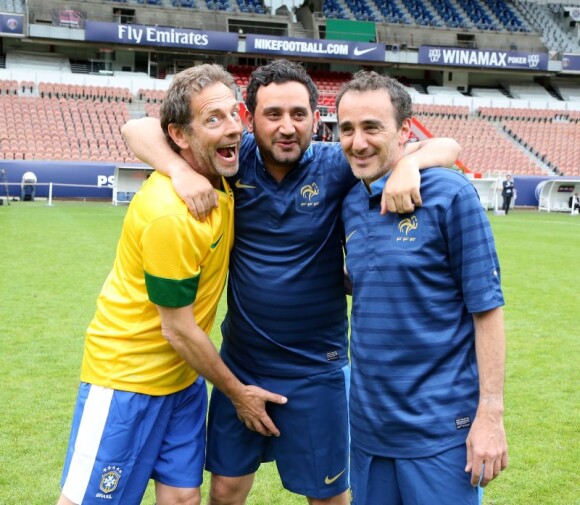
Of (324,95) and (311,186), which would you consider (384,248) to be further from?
(324,95)

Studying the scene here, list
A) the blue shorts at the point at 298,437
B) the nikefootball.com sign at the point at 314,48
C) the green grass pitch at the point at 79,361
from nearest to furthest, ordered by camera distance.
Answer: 1. the blue shorts at the point at 298,437
2. the green grass pitch at the point at 79,361
3. the nikefootball.com sign at the point at 314,48

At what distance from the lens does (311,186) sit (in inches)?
133

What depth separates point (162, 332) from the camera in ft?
10.1

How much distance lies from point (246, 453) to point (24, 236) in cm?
1431

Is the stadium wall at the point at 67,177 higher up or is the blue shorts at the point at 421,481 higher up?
the blue shorts at the point at 421,481

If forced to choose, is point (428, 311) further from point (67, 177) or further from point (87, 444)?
point (67, 177)

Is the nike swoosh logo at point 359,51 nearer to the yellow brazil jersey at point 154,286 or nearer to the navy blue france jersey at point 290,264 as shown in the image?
the navy blue france jersey at point 290,264

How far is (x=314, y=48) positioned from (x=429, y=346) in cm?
4125

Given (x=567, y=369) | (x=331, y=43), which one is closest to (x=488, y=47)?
(x=331, y=43)

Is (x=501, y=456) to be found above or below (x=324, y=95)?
below

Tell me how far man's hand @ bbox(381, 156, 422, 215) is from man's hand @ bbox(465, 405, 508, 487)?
2.59ft

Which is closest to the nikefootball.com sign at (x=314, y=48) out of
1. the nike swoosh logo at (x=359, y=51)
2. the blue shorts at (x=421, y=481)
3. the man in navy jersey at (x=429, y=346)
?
the nike swoosh logo at (x=359, y=51)

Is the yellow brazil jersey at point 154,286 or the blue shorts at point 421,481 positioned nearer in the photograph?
the blue shorts at point 421,481

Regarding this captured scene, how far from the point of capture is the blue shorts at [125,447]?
308cm
